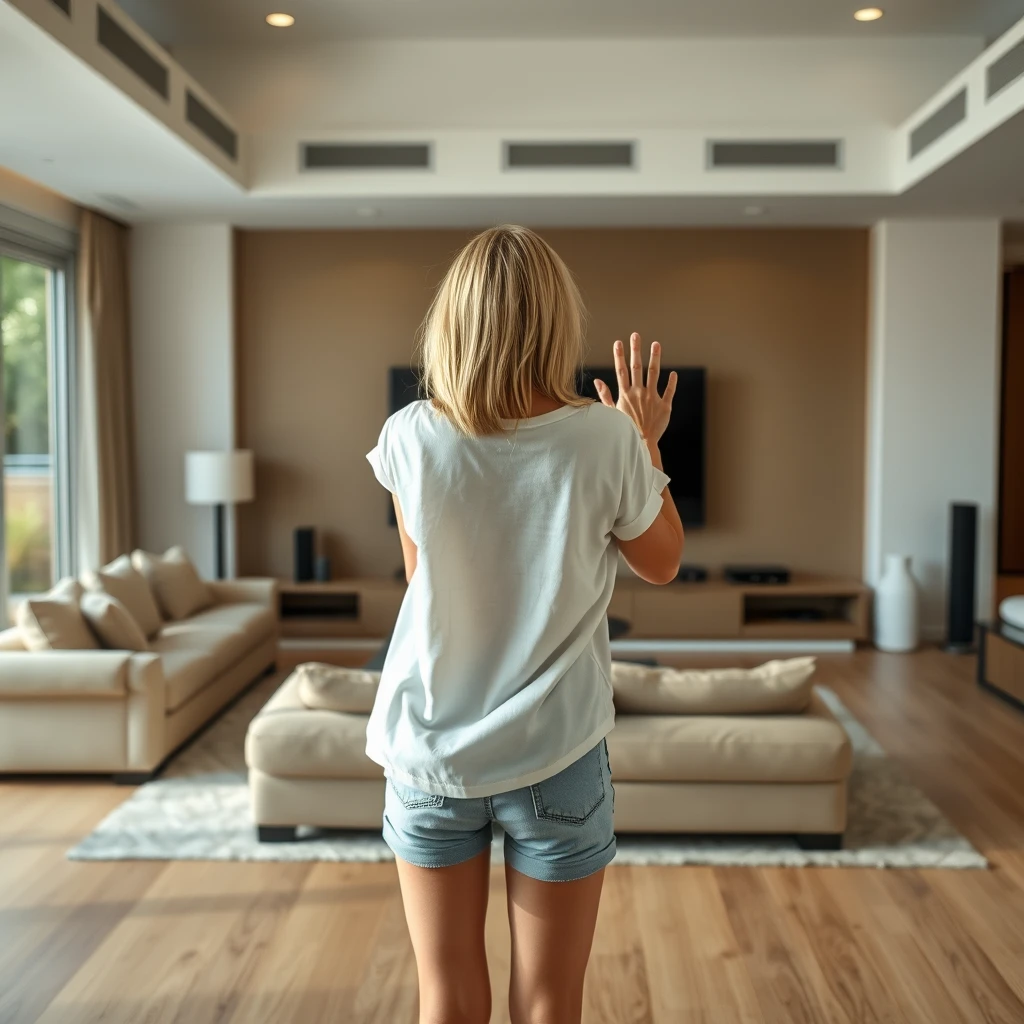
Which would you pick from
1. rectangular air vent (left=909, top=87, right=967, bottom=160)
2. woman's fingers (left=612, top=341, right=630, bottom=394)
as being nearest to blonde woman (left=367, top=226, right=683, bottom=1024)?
→ woman's fingers (left=612, top=341, right=630, bottom=394)

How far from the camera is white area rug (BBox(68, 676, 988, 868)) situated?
3254 mm

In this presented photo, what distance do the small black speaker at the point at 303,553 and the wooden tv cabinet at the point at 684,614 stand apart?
91mm

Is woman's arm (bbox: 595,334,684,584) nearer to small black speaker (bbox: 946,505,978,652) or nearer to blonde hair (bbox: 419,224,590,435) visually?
blonde hair (bbox: 419,224,590,435)

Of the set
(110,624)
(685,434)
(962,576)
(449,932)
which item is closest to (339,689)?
(110,624)

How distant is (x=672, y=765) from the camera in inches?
128

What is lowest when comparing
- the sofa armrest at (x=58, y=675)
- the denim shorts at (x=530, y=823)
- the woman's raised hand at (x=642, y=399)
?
the sofa armrest at (x=58, y=675)

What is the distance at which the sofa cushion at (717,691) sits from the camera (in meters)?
3.28

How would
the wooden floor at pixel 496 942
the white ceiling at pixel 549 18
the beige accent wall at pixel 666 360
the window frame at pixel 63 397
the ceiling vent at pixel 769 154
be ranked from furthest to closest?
the beige accent wall at pixel 666 360 < the window frame at pixel 63 397 < the ceiling vent at pixel 769 154 < the white ceiling at pixel 549 18 < the wooden floor at pixel 496 942

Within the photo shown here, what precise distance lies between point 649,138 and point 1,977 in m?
4.68

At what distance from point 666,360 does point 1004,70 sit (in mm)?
2814

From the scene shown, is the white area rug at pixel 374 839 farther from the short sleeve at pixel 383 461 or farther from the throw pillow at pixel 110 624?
the short sleeve at pixel 383 461

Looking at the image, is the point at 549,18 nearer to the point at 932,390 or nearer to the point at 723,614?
the point at 932,390

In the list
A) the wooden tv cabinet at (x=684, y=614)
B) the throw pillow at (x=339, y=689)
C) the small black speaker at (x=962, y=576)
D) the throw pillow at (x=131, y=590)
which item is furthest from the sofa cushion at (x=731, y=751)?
the small black speaker at (x=962, y=576)

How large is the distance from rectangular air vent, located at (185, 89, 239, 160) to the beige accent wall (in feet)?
4.44
